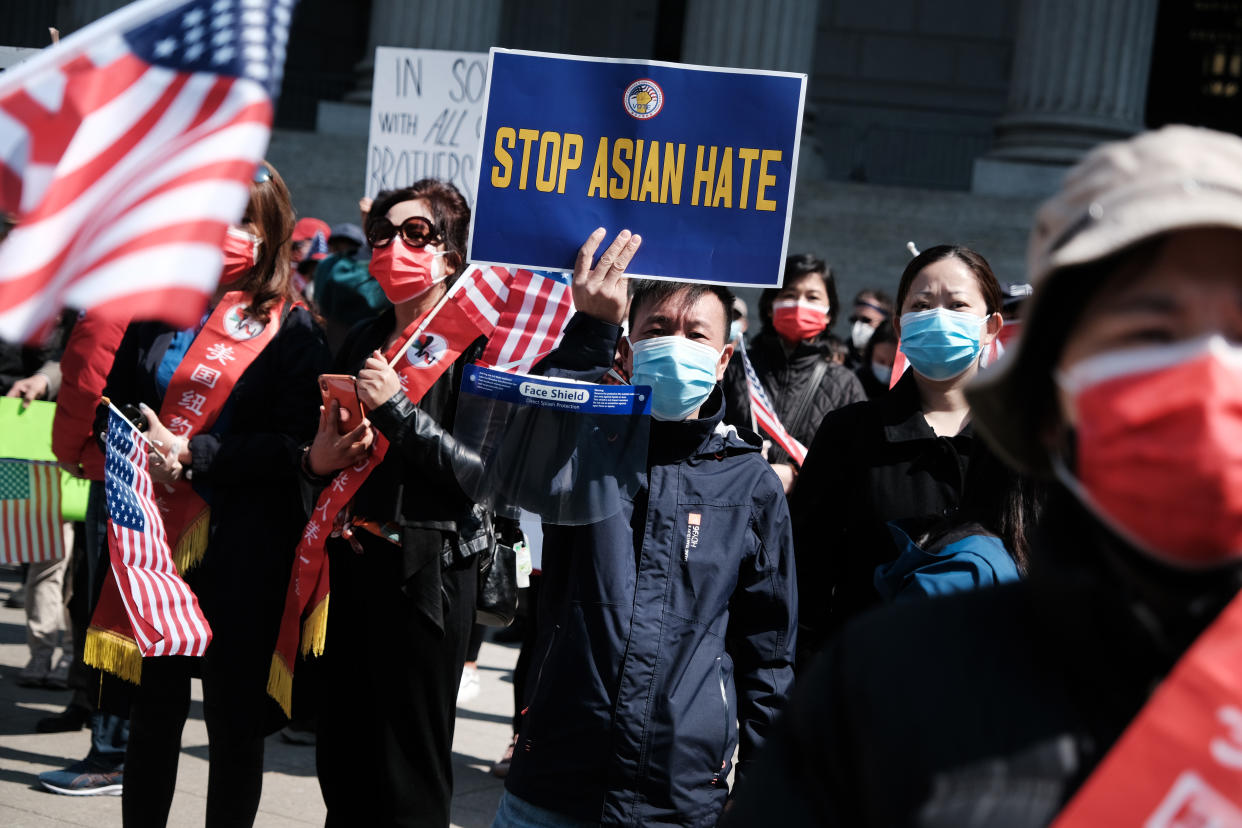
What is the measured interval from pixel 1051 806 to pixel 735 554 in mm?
1979

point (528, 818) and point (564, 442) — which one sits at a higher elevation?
point (564, 442)

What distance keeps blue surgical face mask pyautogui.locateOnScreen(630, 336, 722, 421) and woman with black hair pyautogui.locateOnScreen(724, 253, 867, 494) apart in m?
2.43

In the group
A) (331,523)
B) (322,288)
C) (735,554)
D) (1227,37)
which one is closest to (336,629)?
(331,523)

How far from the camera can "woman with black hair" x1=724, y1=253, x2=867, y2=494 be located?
6.15 metres

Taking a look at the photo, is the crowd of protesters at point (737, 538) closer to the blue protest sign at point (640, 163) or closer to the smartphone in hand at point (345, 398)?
the smartphone in hand at point (345, 398)

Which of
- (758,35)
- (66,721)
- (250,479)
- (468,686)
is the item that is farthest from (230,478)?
(758,35)

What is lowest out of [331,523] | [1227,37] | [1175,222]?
[331,523]

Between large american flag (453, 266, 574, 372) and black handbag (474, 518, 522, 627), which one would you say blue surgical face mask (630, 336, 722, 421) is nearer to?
large american flag (453, 266, 574, 372)

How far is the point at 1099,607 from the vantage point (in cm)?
131

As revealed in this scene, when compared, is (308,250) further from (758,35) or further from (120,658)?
(758,35)

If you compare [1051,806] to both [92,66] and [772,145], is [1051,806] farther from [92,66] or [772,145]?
[772,145]

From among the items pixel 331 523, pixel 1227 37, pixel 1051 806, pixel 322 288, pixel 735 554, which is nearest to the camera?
pixel 1051 806

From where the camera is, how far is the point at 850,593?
379cm

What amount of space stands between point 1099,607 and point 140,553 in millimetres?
3350
